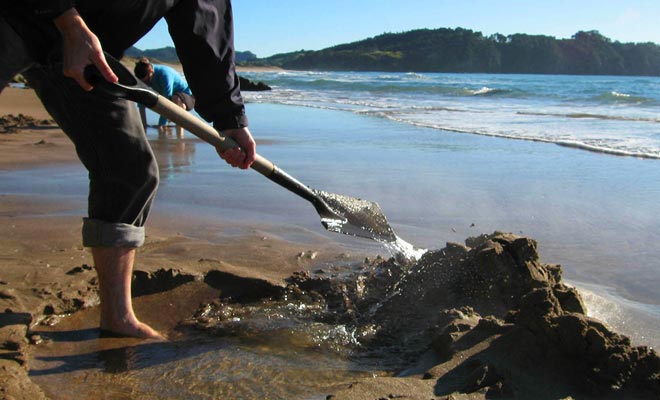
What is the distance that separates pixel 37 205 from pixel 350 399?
10.3 feet

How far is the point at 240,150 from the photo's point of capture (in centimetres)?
260

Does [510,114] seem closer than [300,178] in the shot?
No

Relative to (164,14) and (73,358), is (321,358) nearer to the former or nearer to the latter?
(73,358)

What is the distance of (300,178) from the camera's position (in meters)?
5.55

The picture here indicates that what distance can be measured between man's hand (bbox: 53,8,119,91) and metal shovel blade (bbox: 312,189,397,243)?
1506 mm

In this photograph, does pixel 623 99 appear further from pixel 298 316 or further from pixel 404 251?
pixel 298 316

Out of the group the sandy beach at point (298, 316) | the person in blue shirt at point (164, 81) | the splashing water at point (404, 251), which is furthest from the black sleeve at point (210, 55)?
the person in blue shirt at point (164, 81)

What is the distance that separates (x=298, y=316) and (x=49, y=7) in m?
1.48

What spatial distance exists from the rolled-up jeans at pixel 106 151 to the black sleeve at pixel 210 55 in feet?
0.99

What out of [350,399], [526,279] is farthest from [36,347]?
[526,279]

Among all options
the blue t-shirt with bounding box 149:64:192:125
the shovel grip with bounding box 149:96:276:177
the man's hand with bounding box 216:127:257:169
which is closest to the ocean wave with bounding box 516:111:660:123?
the blue t-shirt with bounding box 149:64:192:125

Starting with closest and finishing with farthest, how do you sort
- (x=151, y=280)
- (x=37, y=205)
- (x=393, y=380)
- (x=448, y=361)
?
(x=393, y=380), (x=448, y=361), (x=151, y=280), (x=37, y=205)

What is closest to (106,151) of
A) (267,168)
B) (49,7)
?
(49,7)

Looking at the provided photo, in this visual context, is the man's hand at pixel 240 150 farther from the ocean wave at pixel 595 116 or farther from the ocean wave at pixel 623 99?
the ocean wave at pixel 623 99
